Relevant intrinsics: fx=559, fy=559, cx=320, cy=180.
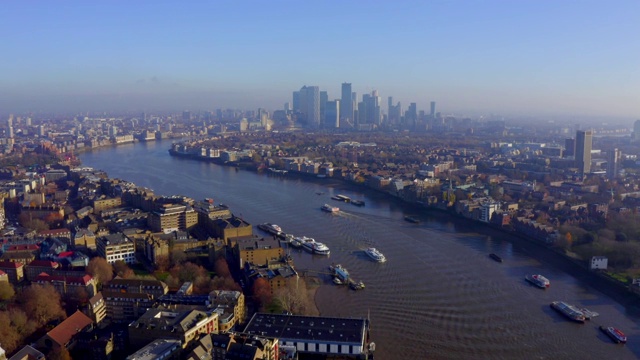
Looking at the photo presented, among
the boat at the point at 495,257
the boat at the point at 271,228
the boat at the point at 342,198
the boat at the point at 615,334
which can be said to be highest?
the boat at the point at 342,198

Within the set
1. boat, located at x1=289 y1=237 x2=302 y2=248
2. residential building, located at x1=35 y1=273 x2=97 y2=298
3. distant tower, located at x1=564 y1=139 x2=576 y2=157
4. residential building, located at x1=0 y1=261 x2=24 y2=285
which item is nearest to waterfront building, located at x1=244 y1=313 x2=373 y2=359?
residential building, located at x1=35 y1=273 x2=97 y2=298

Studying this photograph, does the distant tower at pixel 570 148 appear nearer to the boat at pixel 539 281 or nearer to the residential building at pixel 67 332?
the boat at pixel 539 281

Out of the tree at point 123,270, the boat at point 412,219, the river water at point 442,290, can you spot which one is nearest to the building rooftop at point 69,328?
the tree at point 123,270

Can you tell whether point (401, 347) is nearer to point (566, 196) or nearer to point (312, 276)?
point (312, 276)

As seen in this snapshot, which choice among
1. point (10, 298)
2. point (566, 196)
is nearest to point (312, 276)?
point (10, 298)

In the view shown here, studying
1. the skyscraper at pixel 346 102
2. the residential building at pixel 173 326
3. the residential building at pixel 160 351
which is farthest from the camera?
the skyscraper at pixel 346 102

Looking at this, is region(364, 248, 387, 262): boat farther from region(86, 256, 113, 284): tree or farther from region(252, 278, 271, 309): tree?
Answer: region(86, 256, 113, 284): tree
